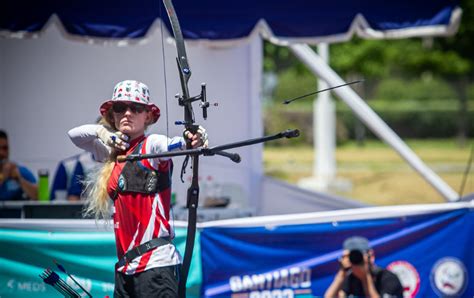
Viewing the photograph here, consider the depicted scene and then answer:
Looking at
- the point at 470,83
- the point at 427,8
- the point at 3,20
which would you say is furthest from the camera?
the point at 470,83

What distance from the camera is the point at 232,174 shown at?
29.9 feet

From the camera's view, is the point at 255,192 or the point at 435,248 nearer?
the point at 435,248

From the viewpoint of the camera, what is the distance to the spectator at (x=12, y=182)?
7.88 m

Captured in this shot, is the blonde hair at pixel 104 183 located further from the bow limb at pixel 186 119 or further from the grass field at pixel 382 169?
the grass field at pixel 382 169

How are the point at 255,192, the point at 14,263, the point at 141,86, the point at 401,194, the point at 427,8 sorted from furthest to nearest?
the point at 401,194
the point at 255,192
the point at 427,8
the point at 14,263
the point at 141,86

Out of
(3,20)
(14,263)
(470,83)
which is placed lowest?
(14,263)

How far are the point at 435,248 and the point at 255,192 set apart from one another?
144 inches

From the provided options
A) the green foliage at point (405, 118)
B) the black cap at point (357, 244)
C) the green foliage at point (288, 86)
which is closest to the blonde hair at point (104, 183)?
the black cap at point (357, 244)

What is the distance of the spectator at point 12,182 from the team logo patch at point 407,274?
11.9 ft

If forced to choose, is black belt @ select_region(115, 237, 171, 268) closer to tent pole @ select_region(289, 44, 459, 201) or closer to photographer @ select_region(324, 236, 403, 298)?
photographer @ select_region(324, 236, 403, 298)

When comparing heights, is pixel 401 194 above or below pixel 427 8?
above

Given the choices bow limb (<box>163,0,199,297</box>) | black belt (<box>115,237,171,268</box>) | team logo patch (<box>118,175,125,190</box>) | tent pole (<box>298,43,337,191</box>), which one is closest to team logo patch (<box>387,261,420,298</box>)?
bow limb (<box>163,0,199,297</box>)

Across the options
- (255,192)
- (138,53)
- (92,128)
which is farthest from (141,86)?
(255,192)

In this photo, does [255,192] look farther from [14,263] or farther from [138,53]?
[14,263]
